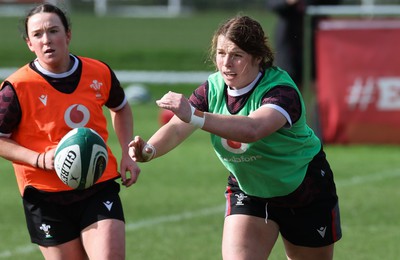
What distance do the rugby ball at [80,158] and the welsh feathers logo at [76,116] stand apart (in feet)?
0.54

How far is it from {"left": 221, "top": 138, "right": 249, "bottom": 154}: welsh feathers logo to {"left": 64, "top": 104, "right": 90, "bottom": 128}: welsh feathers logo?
858mm

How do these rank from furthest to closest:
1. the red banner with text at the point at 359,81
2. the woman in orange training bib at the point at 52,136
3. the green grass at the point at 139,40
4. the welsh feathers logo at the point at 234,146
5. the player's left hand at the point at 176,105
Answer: the green grass at the point at 139,40
the red banner with text at the point at 359,81
the woman in orange training bib at the point at 52,136
the welsh feathers logo at the point at 234,146
the player's left hand at the point at 176,105

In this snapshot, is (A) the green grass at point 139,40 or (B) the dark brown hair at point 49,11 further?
(A) the green grass at point 139,40

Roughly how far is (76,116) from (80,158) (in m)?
0.41

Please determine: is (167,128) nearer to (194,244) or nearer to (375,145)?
(194,244)

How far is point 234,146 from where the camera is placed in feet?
20.2

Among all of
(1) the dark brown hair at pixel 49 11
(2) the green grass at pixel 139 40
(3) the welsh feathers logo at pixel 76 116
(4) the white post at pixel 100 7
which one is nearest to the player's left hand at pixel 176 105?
(3) the welsh feathers logo at pixel 76 116

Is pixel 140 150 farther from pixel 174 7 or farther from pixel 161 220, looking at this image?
pixel 174 7

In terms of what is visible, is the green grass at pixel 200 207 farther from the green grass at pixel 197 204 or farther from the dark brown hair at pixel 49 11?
the dark brown hair at pixel 49 11

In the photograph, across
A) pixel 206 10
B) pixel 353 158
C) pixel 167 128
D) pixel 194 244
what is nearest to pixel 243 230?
pixel 167 128

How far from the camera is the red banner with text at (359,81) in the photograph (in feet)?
46.0

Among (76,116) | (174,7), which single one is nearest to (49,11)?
(76,116)

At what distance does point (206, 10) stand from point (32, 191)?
970 inches

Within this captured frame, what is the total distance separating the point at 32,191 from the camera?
6.41m
